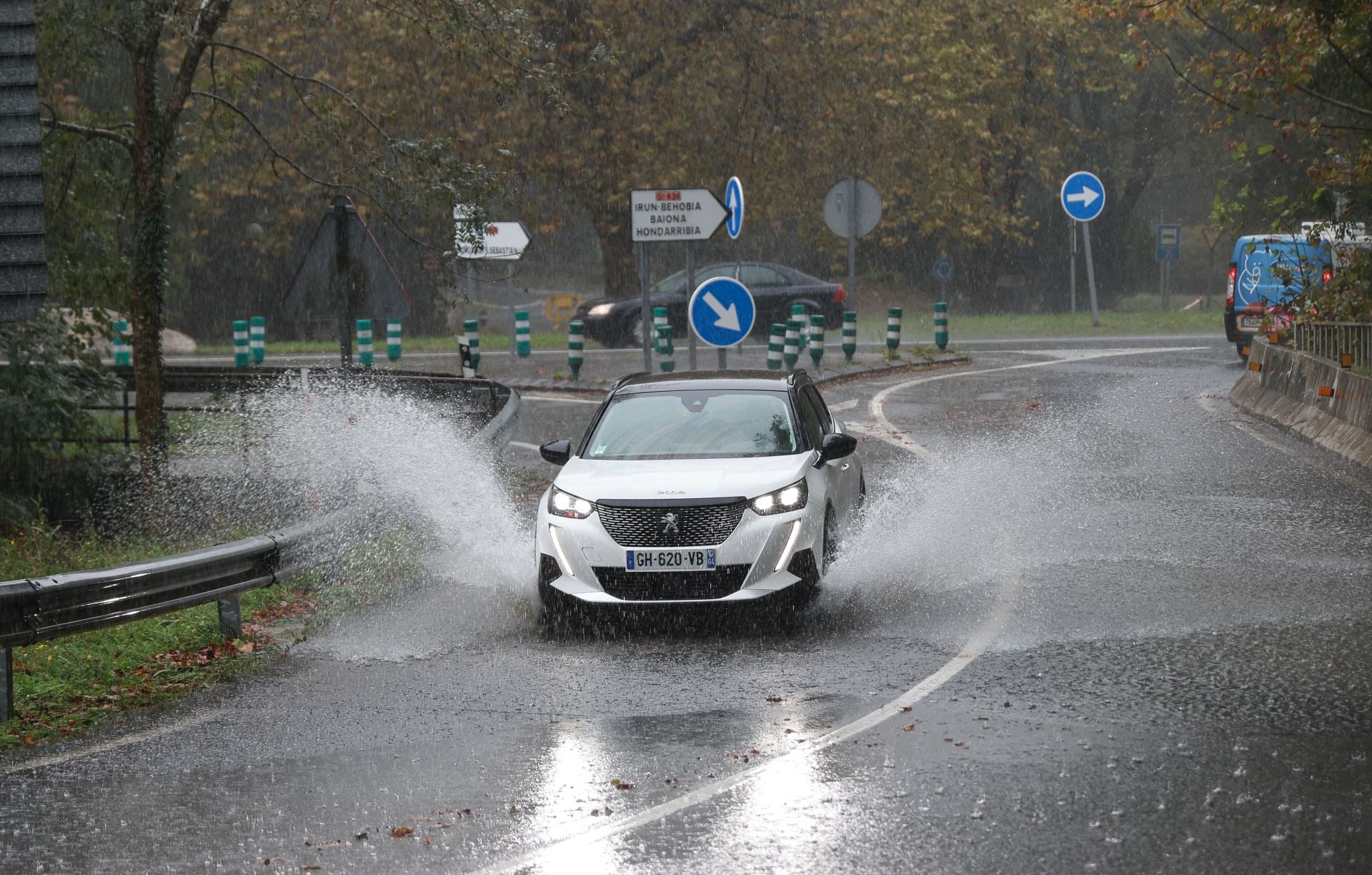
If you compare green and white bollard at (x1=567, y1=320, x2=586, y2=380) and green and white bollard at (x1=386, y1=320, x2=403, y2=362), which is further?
green and white bollard at (x1=386, y1=320, x2=403, y2=362)

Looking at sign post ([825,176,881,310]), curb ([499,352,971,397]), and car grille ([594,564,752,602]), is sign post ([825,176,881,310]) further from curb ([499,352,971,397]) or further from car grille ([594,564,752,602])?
car grille ([594,564,752,602])

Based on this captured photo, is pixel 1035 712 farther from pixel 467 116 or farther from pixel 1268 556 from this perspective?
pixel 467 116

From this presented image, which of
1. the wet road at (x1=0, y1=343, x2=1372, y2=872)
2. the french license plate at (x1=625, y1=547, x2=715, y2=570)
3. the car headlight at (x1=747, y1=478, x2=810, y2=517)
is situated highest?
the car headlight at (x1=747, y1=478, x2=810, y2=517)

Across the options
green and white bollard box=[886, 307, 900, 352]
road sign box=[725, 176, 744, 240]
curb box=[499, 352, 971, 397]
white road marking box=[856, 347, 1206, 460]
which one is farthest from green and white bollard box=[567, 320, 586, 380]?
green and white bollard box=[886, 307, 900, 352]

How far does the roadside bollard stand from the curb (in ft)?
2.69

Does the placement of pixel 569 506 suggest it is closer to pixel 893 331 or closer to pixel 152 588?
pixel 152 588

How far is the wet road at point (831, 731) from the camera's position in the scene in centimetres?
592

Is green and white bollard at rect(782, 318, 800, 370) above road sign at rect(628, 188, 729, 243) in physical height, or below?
below

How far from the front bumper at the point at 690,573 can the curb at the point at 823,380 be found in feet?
47.9

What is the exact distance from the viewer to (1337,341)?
19766 mm

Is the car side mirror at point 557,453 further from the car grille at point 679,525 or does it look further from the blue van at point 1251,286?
the blue van at point 1251,286

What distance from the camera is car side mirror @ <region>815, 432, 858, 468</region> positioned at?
10922 millimetres

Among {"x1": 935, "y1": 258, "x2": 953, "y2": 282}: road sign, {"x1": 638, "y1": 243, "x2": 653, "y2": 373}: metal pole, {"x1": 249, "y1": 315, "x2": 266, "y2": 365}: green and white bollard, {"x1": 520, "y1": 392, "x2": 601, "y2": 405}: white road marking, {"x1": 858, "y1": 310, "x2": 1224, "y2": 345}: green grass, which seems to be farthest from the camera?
{"x1": 935, "y1": 258, "x2": 953, "y2": 282}: road sign

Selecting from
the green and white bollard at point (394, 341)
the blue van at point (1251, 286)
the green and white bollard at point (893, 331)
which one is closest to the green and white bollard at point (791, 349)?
the green and white bollard at point (893, 331)
